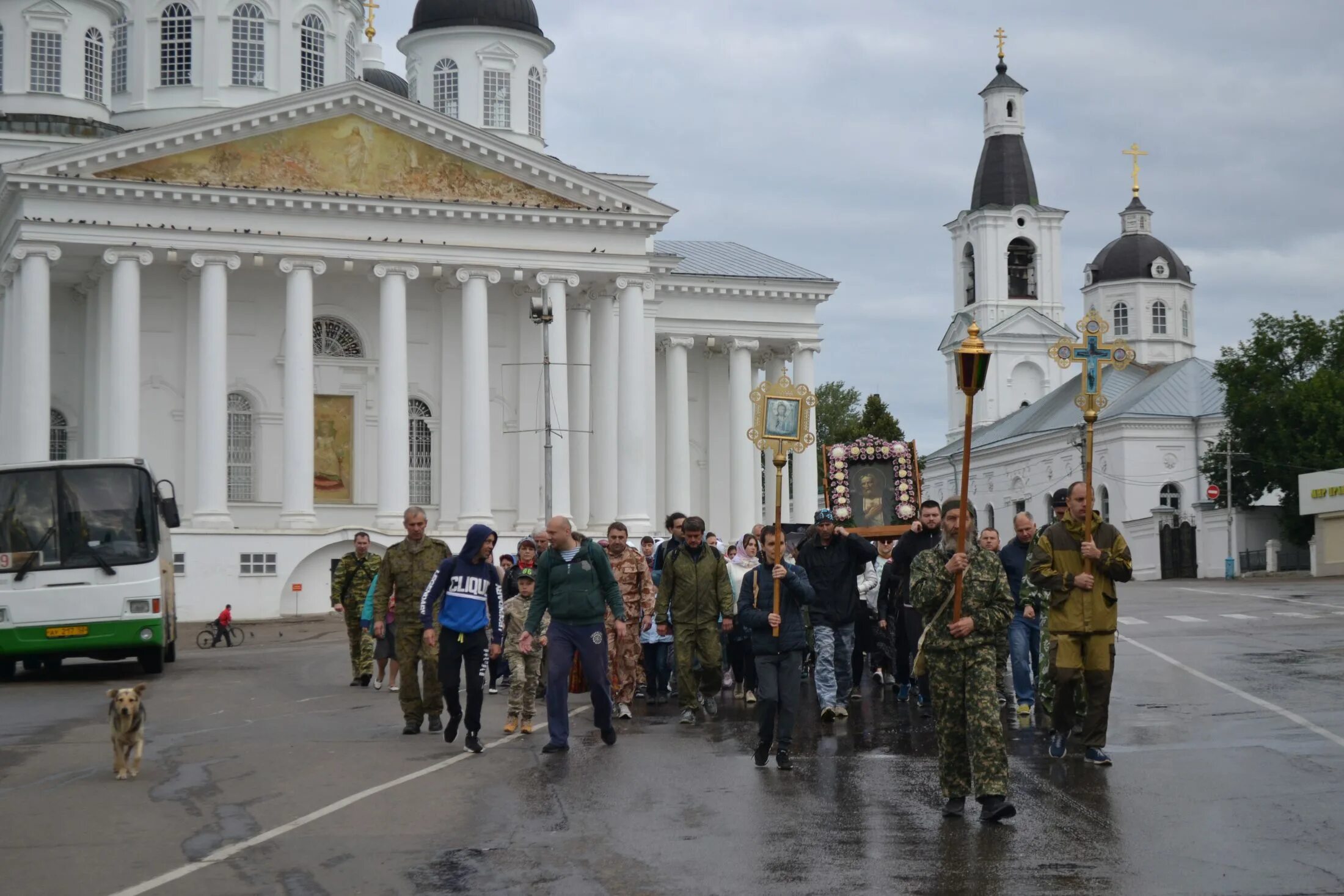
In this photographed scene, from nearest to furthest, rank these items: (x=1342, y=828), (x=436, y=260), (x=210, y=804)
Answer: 1. (x=1342, y=828)
2. (x=210, y=804)
3. (x=436, y=260)

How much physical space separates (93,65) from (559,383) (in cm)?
1641

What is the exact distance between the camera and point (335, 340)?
146 feet

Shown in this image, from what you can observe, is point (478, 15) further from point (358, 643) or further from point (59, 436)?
point (358, 643)

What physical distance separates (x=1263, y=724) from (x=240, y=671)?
14.5m

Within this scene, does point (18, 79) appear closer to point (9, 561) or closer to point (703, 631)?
point (9, 561)

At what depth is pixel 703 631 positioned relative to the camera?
621 inches

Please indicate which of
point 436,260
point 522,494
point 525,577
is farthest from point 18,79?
point 525,577

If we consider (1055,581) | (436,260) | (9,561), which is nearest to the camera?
(1055,581)

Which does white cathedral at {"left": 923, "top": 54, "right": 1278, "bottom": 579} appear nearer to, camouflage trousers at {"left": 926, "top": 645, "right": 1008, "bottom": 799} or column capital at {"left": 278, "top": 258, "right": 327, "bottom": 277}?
column capital at {"left": 278, "top": 258, "right": 327, "bottom": 277}

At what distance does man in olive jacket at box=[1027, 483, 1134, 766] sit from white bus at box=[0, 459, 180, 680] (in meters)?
13.2

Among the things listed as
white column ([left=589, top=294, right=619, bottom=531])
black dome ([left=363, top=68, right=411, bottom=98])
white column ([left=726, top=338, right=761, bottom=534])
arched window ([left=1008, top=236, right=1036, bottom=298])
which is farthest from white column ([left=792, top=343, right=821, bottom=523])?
arched window ([left=1008, top=236, right=1036, bottom=298])

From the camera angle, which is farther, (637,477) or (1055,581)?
(637,477)

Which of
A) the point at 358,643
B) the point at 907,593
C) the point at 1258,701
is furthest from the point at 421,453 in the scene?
the point at 1258,701

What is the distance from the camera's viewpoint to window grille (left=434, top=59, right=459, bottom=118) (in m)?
51.8
